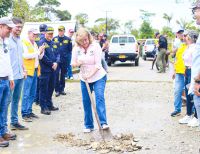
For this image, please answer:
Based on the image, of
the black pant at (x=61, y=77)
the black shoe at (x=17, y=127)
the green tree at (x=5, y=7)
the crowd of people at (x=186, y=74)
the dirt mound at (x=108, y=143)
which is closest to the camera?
the dirt mound at (x=108, y=143)

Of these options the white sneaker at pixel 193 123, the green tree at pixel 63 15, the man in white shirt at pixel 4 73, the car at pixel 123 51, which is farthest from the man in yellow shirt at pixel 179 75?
the green tree at pixel 63 15

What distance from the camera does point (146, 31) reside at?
63250 millimetres

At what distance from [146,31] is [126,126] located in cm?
5588

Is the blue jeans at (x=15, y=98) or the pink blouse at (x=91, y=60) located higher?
the pink blouse at (x=91, y=60)

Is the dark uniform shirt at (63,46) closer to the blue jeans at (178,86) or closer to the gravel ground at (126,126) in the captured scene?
the gravel ground at (126,126)

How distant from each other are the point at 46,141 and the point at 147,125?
7.26 ft

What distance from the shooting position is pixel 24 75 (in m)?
7.95

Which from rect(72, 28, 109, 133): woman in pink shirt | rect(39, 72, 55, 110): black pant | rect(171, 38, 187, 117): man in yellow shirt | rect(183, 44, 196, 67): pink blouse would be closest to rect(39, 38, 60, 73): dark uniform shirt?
rect(39, 72, 55, 110): black pant

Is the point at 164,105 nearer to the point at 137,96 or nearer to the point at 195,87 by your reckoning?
the point at 137,96

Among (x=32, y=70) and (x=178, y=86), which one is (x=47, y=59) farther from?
(x=178, y=86)

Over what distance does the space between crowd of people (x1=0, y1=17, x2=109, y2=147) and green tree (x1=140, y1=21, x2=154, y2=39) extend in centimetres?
5352

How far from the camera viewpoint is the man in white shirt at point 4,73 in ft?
22.0

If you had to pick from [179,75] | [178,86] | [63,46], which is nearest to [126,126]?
[178,86]

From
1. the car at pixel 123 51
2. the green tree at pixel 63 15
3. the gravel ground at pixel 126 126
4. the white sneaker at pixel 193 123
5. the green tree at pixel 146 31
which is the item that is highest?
the green tree at pixel 63 15
